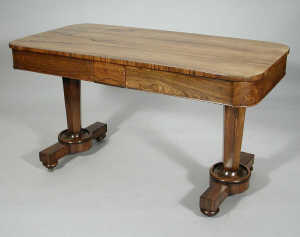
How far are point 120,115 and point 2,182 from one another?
1280mm

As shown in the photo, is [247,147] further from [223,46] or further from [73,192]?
[73,192]

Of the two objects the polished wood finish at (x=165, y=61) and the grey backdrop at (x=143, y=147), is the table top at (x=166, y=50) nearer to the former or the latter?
the polished wood finish at (x=165, y=61)

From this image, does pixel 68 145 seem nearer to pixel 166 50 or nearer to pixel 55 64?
pixel 55 64

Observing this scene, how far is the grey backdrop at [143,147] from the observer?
9.00 feet

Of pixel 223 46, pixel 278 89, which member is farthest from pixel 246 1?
pixel 223 46

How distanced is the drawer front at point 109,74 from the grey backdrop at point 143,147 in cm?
66

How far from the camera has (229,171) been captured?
2.94 metres

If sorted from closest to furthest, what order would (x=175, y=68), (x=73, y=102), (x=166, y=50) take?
1. (x=175, y=68)
2. (x=166, y=50)
3. (x=73, y=102)

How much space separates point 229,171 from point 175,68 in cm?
74

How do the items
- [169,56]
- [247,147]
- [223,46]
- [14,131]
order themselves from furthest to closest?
[14,131] → [247,147] → [223,46] → [169,56]

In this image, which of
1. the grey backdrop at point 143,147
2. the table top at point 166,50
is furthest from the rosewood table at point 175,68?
the grey backdrop at point 143,147

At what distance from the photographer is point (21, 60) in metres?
3.07

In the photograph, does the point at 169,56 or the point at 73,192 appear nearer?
the point at 169,56

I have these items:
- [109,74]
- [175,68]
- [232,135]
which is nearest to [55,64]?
[109,74]
